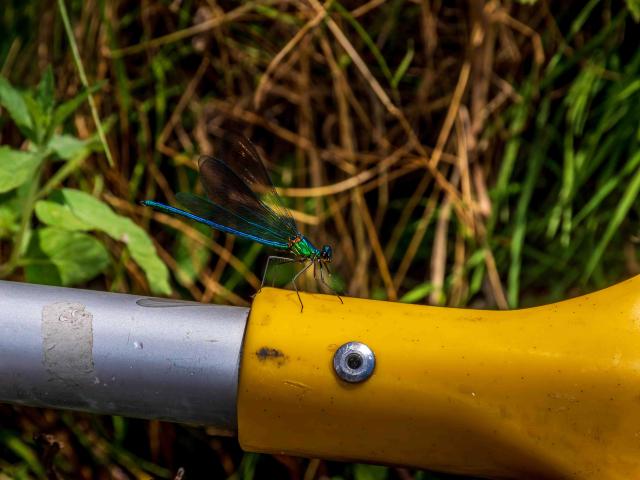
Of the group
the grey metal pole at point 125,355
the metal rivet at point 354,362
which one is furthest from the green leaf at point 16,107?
the metal rivet at point 354,362

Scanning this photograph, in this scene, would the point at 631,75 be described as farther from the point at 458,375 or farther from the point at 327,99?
the point at 458,375

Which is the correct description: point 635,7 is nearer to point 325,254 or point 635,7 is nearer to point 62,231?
point 325,254

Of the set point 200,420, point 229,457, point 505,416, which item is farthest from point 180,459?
point 505,416

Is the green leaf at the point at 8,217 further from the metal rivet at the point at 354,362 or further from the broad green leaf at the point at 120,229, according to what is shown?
the metal rivet at the point at 354,362

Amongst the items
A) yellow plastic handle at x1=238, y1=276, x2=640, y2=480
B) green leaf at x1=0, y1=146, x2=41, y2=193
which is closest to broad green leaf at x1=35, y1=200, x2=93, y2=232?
green leaf at x1=0, y1=146, x2=41, y2=193

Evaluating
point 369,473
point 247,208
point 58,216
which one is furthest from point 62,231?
point 369,473

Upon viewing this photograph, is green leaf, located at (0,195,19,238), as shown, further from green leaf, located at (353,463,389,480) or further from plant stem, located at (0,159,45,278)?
green leaf, located at (353,463,389,480)
